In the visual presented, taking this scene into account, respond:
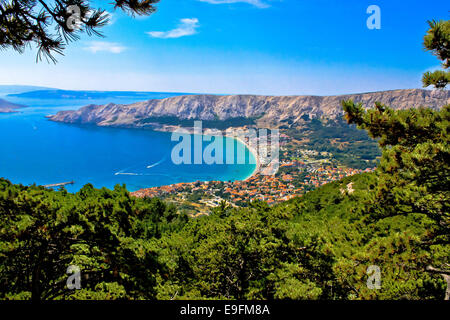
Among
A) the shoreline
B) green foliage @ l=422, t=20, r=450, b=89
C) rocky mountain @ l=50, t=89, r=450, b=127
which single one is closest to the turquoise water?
the shoreline

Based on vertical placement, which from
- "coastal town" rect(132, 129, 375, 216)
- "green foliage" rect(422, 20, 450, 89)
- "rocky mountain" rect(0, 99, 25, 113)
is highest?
"rocky mountain" rect(0, 99, 25, 113)

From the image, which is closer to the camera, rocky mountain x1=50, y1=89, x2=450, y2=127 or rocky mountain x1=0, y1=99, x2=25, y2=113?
rocky mountain x1=50, y1=89, x2=450, y2=127

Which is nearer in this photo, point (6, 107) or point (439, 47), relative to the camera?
point (439, 47)

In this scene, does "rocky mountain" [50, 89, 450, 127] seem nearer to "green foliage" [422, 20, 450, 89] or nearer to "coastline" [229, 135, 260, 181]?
"coastline" [229, 135, 260, 181]

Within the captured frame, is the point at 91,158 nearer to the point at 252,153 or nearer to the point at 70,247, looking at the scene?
the point at 252,153

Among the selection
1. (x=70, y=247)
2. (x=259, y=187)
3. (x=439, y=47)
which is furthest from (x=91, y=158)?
(x=439, y=47)

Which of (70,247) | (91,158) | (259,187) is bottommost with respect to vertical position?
(259,187)
